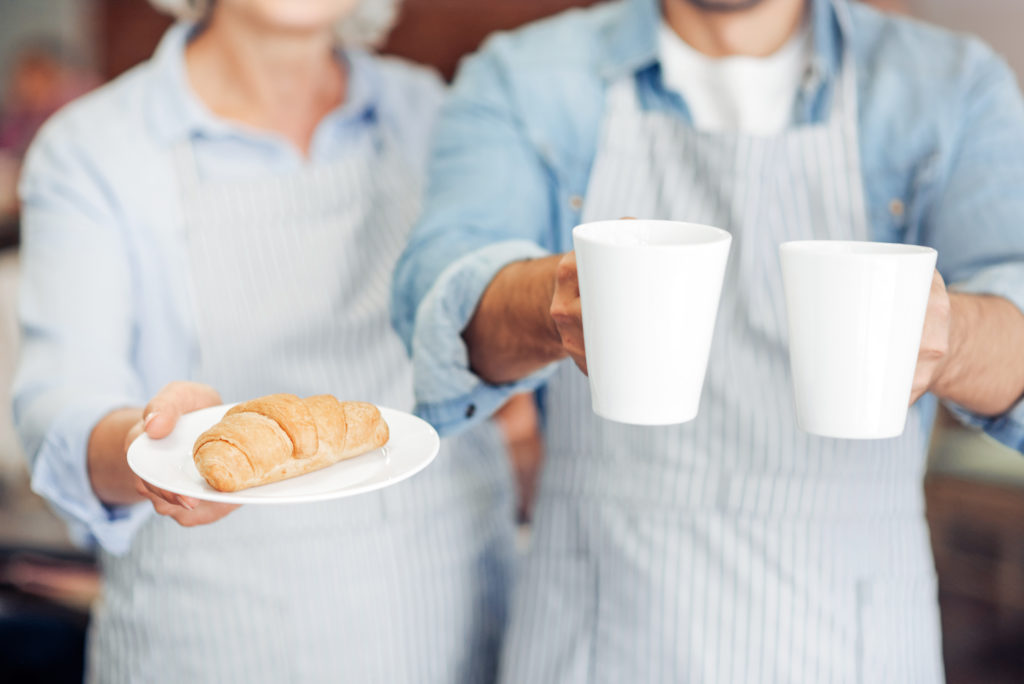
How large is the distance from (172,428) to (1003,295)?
649 millimetres

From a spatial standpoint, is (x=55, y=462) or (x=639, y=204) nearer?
(x=55, y=462)

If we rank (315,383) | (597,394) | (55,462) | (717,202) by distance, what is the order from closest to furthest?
(597,394) < (55,462) < (717,202) < (315,383)

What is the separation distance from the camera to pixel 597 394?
59 centimetres

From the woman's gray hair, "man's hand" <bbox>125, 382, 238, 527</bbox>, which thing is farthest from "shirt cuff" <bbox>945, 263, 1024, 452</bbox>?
the woman's gray hair

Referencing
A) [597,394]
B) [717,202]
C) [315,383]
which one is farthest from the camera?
[315,383]

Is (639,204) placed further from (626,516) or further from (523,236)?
(626,516)

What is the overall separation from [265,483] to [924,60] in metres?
0.81

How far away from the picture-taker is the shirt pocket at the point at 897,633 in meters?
→ 0.93

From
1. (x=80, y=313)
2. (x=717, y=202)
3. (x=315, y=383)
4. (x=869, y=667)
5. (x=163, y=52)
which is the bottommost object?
(x=869, y=667)

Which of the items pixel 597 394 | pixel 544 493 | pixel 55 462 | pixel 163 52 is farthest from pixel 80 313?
pixel 597 394

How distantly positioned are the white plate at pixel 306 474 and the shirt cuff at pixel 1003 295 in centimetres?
45

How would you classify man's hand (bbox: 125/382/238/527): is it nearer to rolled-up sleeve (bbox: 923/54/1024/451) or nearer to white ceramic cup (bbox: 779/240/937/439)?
white ceramic cup (bbox: 779/240/937/439)

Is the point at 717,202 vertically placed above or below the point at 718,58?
below

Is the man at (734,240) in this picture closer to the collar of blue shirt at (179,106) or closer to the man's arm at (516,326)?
the man's arm at (516,326)
